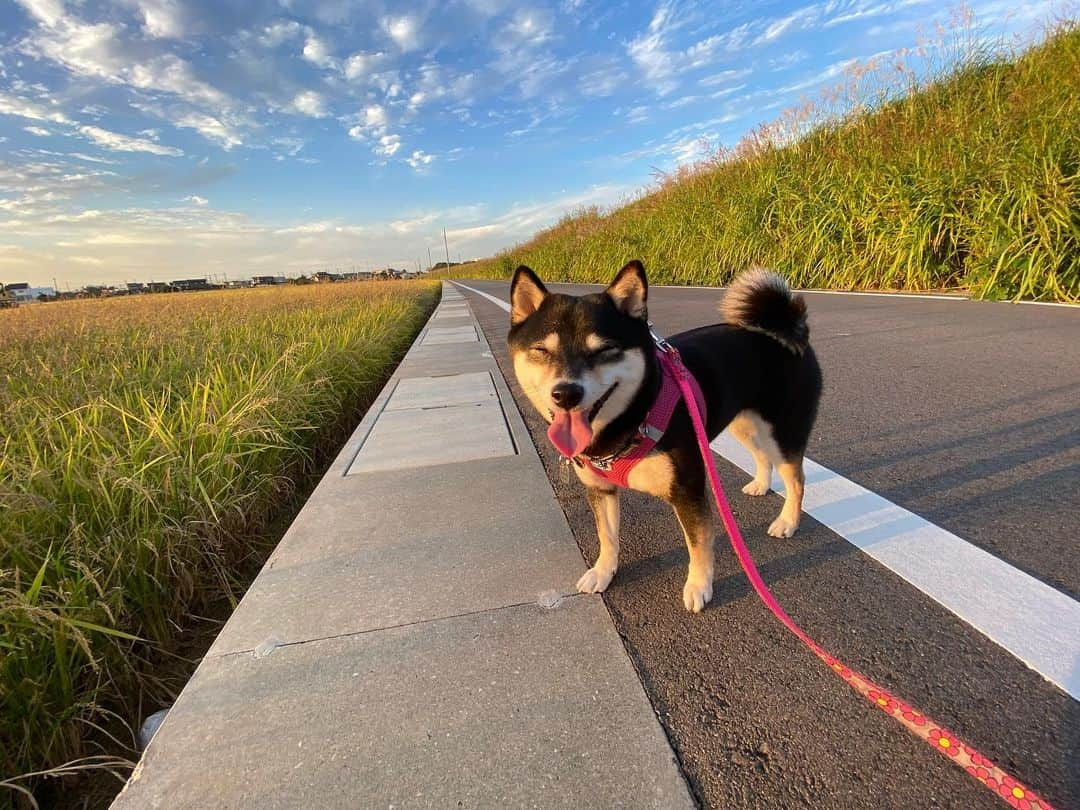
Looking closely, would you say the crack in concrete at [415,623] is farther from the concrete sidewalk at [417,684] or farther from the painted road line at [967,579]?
the painted road line at [967,579]

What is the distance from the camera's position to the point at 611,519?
2.07 meters

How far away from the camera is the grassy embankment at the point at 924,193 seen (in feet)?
21.9

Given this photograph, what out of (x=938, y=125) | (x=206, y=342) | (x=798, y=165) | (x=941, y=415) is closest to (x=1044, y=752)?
(x=941, y=415)

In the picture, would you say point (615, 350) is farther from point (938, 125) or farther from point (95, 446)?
point (938, 125)

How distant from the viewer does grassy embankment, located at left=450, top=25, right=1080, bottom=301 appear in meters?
6.66

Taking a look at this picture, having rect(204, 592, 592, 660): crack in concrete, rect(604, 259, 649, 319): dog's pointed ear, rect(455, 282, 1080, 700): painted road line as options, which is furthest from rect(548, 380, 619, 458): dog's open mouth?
rect(455, 282, 1080, 700): painted road line

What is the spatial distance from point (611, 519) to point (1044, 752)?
1.30 metres

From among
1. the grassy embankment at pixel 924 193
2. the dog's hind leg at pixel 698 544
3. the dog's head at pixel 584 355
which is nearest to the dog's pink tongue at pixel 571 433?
the dog's head at pixel 584 355

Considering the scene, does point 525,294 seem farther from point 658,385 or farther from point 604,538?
point 604,538

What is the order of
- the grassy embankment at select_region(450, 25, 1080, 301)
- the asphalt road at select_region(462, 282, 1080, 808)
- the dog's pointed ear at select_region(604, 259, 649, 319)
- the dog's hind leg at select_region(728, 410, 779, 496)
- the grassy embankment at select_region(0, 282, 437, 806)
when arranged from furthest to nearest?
the grassy embankment at select_region(450, 25, 1080, 301) < the dog's hind leg at select_region(728, 410, 779, 496) < the dog's pointed ear at select_region(604, 259, 649, 319) < the grassy embankment at select_region(0, 282, 437, 806) < the asphalt road at select_region(462, 282, 1080, 808)

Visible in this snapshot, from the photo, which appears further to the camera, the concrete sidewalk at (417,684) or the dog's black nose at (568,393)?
the dog's black nose at (568,393)

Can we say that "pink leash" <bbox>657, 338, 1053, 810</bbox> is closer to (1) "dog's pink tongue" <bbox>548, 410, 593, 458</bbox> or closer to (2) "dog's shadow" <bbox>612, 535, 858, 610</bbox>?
(2) "dog's shadow" <bbox>612, 535, 858, 610</bbox>

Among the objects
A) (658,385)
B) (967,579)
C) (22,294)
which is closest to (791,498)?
(967,579)

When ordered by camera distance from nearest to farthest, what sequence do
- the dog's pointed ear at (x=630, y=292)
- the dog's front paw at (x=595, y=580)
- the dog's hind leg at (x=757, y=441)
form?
the dog's front paw at (x=595, y=580), the dog's pointed ear at (x=630, y=292), the dog's hind leg at (x=757, y=441)
